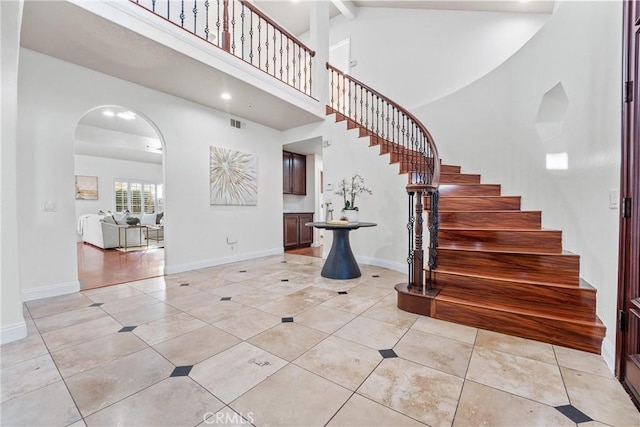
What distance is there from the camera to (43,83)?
2.96 metres

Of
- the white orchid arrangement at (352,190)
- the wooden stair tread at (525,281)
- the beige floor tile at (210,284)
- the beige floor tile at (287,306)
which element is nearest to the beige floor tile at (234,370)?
the beige floor tile at (287,306)

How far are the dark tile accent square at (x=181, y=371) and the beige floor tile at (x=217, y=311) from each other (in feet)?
2.21

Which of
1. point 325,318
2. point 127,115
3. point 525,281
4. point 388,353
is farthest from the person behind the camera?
point 127,115

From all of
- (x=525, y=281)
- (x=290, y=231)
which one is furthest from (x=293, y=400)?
(x=290, y=231)

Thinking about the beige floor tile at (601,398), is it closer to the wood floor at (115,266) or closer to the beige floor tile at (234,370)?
the beige floor tile at (234,370)

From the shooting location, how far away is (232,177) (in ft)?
16.0

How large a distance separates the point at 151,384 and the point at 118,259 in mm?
4706

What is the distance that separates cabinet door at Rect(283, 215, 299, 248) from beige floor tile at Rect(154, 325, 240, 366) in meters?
4.11

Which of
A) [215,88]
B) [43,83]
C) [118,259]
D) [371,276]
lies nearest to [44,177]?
[43,83]

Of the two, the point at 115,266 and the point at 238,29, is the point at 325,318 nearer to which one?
the point at 115,266

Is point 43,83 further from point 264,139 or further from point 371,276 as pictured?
point 371,276

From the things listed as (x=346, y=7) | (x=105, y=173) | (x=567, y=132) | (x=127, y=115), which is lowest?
(x=567, y=132)

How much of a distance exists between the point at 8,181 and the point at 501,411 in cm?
342

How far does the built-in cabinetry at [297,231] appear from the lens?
6.30 metres
